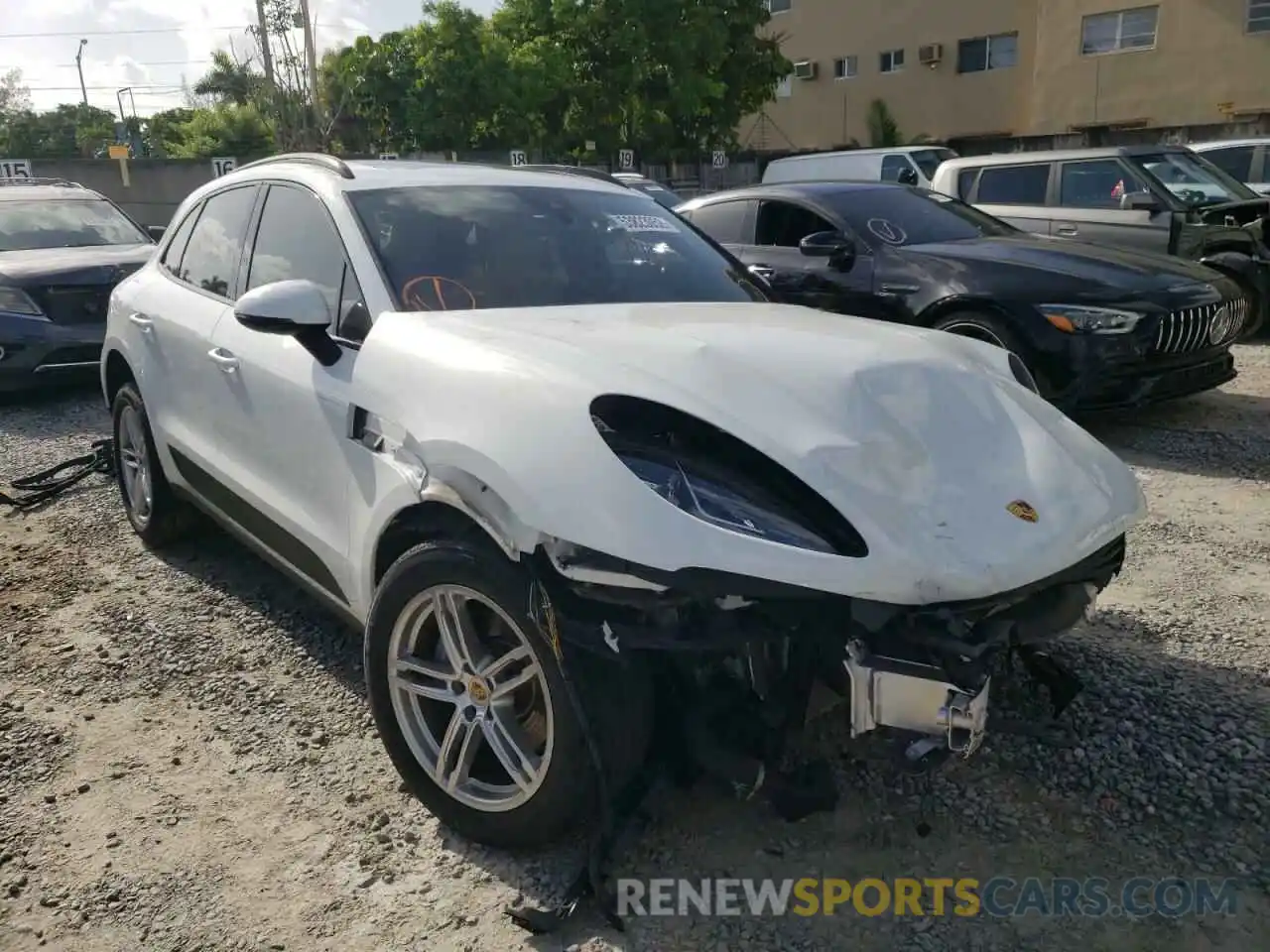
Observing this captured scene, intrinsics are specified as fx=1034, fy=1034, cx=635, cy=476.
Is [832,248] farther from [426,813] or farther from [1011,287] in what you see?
[426,813]

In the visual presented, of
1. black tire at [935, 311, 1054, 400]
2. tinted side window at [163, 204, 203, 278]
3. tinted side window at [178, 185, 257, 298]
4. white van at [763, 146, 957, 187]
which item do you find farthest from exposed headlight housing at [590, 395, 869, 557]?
white van at [763, 146, 957, 187]

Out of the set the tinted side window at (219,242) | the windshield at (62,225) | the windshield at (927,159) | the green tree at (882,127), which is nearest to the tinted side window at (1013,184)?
the windshield at (927,159)

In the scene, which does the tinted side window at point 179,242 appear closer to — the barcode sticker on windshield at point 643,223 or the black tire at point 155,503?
the black tire at point 155,503

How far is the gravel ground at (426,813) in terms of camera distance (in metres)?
2.37

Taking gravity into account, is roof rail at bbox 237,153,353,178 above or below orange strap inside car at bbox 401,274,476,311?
above

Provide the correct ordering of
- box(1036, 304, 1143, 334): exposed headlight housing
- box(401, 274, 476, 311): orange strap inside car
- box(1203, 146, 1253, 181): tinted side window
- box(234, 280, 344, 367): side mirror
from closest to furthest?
box(234, 280, 344, 367): side mirror
box(401, 274, 476, 311): orange strap inside car
box(1036, 304, 1143, 334): exposed headlight housing
box(1203, 146, 1253, 181): tinted side window

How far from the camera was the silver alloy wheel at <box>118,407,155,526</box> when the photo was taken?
4.63 meters

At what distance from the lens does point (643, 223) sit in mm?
3791

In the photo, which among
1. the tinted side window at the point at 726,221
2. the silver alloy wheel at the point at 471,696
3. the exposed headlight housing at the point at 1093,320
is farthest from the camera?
the tinted side window at the point at 726,221

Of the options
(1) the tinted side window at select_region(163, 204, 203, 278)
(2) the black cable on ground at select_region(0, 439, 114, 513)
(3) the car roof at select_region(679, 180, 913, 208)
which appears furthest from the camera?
(3) the car roof at select_region(679, 180, 913, 208)

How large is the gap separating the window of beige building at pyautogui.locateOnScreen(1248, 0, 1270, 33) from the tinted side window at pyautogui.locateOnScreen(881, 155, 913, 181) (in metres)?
14.4

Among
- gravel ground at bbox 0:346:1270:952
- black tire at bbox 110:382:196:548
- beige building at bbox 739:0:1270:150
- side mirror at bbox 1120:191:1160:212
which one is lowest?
gravel ground at bbox 0:346:1270:952

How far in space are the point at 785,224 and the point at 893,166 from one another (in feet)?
32.6

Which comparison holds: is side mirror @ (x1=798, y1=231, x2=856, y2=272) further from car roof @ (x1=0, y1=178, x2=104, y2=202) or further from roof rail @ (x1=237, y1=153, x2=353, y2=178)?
car roof @ (x1=0, y1=178, x2=104, y2=202)
